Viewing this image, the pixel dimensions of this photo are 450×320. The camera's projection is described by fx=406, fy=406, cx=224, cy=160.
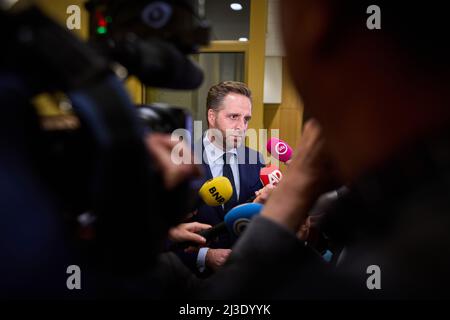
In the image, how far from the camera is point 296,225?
560 millimetres

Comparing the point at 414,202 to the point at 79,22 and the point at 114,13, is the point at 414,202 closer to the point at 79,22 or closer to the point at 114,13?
the point at 114,13

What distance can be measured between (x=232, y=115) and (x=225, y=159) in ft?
1.03

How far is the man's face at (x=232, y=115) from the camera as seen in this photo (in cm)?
217

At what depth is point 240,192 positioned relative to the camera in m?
1.93

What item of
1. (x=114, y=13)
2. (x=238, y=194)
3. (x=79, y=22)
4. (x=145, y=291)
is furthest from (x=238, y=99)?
(x=145, y=291)

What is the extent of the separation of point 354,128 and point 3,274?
360 millimetres

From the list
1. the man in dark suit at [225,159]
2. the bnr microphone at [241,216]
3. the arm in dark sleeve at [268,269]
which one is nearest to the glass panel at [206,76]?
the man in dark suit at [225,159]

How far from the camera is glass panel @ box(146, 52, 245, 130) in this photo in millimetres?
3193

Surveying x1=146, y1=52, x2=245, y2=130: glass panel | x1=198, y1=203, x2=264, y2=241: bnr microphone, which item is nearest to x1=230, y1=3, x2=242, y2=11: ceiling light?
x1=146, y1=52, x2=245, y2=130: glass panel

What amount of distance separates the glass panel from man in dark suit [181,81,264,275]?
3.04 feet

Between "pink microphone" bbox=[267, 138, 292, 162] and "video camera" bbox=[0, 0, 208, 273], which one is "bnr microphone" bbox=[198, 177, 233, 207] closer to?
"pink microphone" bbox=[267, 138, 292, 162]

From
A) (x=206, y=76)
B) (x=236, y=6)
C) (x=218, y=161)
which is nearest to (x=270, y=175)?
(x=218, y=161)

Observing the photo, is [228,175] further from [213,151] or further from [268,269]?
[268,269]

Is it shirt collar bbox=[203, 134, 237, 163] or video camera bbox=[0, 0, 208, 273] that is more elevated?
video camera bbox=[0, 0, 208, 273]
